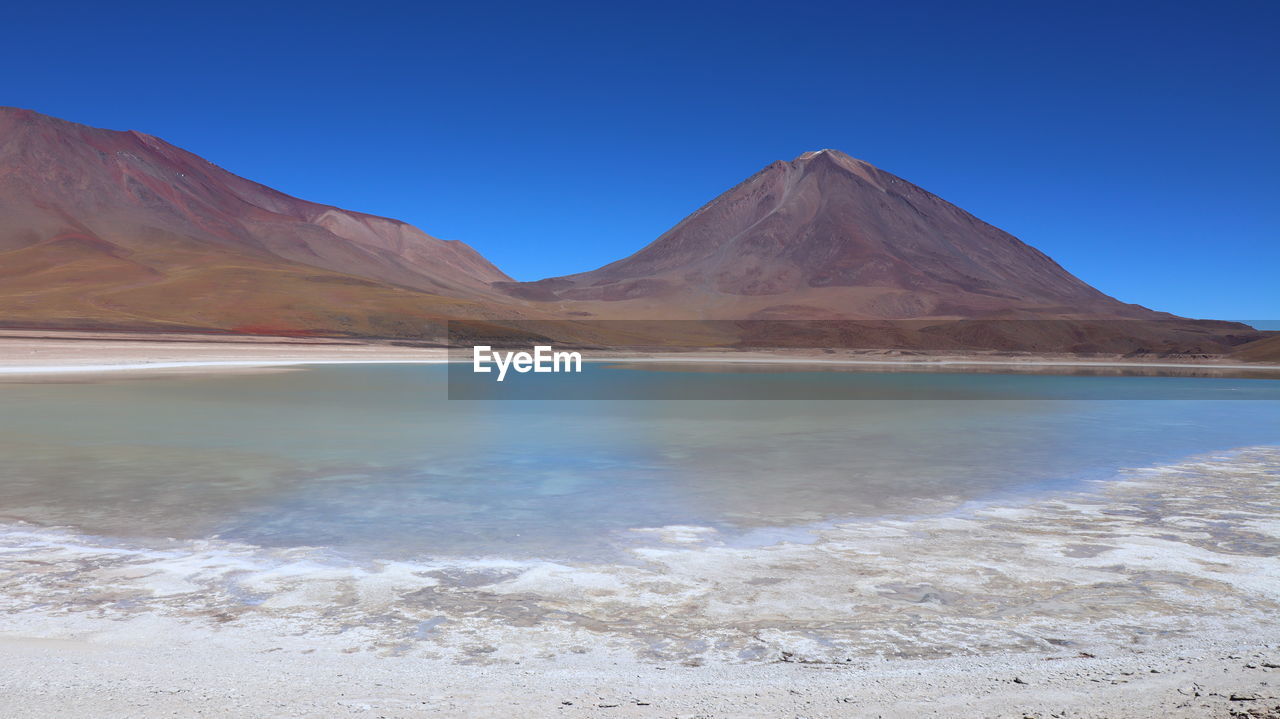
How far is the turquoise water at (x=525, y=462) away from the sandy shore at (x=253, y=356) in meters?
20.4

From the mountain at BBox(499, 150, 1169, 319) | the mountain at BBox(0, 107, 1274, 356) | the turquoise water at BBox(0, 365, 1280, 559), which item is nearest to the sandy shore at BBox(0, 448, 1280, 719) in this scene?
the turquoise water at BBox(0, 365, 1280, 559)

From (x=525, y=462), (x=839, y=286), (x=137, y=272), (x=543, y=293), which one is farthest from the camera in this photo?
(x=543, y=293)

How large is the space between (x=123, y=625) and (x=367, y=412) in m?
15.2

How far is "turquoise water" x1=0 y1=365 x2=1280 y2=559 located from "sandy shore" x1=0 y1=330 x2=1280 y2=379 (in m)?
20.4

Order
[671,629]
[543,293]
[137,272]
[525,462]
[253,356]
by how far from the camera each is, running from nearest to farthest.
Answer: [671,629], [525,462], [253,356], [137,272], [543,293]

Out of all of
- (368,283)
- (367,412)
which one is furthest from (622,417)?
(368,283)

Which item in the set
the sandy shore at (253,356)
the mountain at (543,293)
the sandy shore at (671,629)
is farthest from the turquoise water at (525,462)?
the mountain at (543,293)

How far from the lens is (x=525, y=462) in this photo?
12.1 m

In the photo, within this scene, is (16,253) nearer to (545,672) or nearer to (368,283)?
(368,283)

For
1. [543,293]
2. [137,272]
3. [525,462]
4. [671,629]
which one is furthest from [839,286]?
[671,629]

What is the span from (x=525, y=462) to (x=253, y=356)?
4611 centimetres

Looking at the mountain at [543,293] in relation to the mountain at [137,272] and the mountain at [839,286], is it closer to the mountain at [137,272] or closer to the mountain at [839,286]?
the mountain at [137,272]

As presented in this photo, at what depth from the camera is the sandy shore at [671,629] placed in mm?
4016

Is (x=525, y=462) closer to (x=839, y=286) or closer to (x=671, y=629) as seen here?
(x=671, y=629)
